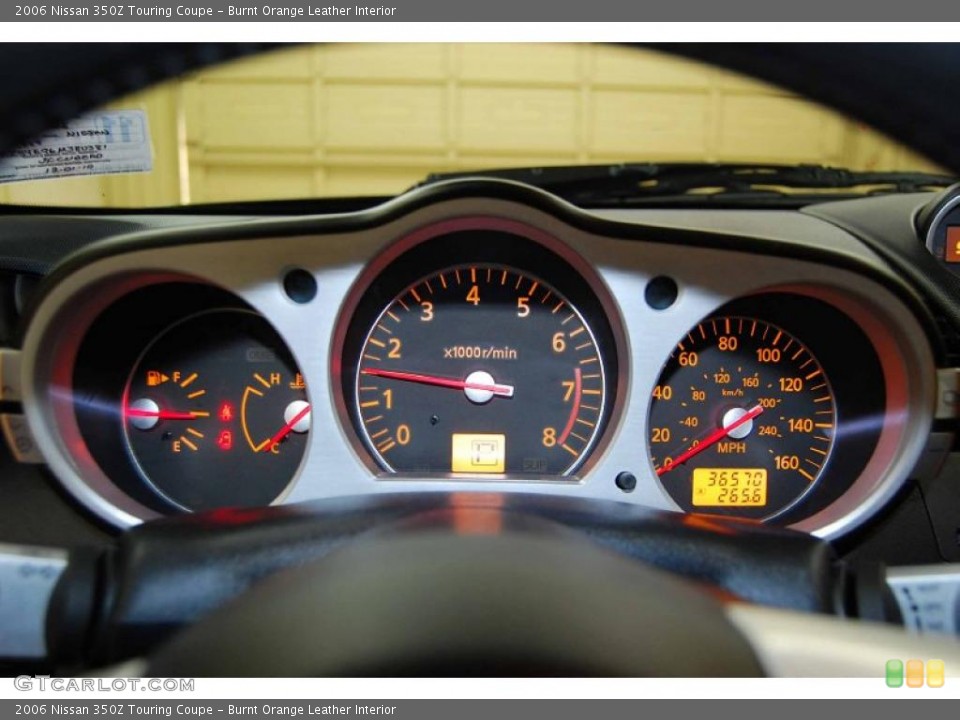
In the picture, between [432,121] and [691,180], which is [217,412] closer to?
[691,180]

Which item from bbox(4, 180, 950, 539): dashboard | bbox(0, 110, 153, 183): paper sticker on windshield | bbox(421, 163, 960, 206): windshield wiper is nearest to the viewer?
bbox(0, 110, 153, 183): paper sticker on windshield

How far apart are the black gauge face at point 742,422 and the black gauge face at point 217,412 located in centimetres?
87

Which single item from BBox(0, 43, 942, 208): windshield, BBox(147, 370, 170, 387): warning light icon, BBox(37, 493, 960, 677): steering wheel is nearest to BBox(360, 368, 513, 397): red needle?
BBox(147, 370, 170, 387): warning light icon

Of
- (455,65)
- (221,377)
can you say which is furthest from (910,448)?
(455,65)

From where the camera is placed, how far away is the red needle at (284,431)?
1.84 meters

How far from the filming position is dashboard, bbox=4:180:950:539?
5.17ft

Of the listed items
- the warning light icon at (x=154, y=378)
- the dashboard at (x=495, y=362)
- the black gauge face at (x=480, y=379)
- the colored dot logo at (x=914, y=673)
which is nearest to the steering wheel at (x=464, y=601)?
the colored dot logo at (x=914, y=673)

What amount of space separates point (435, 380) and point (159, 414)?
65 centimetres

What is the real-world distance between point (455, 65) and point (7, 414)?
3.39 metres

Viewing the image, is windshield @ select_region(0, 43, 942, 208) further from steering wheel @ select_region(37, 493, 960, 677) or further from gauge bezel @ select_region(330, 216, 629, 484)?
steering wheel @ select_region(37, 493, 960, 677)

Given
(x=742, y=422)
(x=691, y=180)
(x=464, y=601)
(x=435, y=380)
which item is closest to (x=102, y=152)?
(x=435, y=380)

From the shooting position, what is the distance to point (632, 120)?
4355mm

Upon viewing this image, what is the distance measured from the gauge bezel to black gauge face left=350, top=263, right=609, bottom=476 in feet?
0.05
